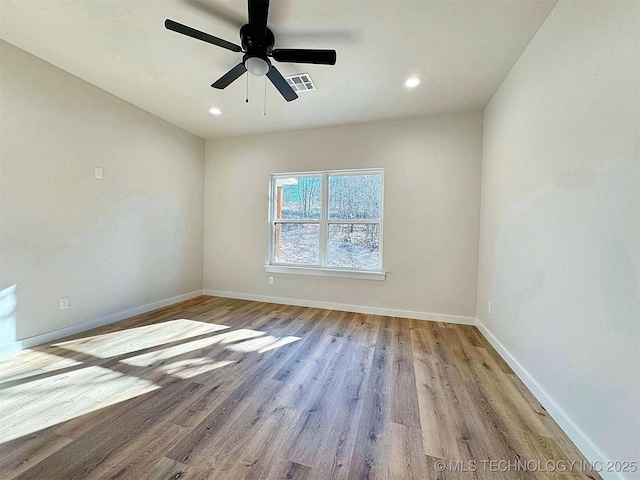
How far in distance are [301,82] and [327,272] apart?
2.58 metres

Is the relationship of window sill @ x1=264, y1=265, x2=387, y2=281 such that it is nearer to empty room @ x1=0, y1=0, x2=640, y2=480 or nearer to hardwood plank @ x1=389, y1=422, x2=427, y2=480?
empty room @ x1=0, y1=0, x2=640, y2=480

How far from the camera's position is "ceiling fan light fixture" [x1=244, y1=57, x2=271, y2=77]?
201 cm

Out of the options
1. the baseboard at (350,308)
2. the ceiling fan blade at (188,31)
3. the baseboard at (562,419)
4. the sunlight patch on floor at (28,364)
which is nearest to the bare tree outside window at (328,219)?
the baseboard at (350,308)

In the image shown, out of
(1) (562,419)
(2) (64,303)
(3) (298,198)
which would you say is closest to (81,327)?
(2) (64,303)

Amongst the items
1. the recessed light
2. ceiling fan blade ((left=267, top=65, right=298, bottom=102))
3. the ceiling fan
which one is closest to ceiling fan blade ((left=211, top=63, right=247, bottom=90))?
the ceiling fan

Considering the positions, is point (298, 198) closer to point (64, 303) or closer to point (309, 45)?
point (309, 45)

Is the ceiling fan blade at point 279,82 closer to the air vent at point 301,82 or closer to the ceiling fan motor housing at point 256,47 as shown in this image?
the ceiling fan motor housing at point 256,47

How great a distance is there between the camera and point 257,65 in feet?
6.70

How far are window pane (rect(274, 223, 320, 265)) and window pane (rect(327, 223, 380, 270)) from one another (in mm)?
263

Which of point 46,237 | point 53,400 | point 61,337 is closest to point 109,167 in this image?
point 46,237

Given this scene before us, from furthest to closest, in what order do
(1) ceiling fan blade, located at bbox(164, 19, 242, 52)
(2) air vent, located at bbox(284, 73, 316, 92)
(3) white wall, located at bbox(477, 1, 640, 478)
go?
1. (2) air vent, located at bbox(284, 73, 316, 92)
2. (1) ceiling fan blade, located at bbox(164, 19, 242, 52)
3. (3) white wall, located at bbox(477, 1, 640, 478)

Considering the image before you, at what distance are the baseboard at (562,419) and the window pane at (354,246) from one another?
1908 millimetres

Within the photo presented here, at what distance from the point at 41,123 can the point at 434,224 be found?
15.2ft

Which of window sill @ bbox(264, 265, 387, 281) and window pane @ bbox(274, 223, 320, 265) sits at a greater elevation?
window pane @ bbox(274, 223, 320, 265)
